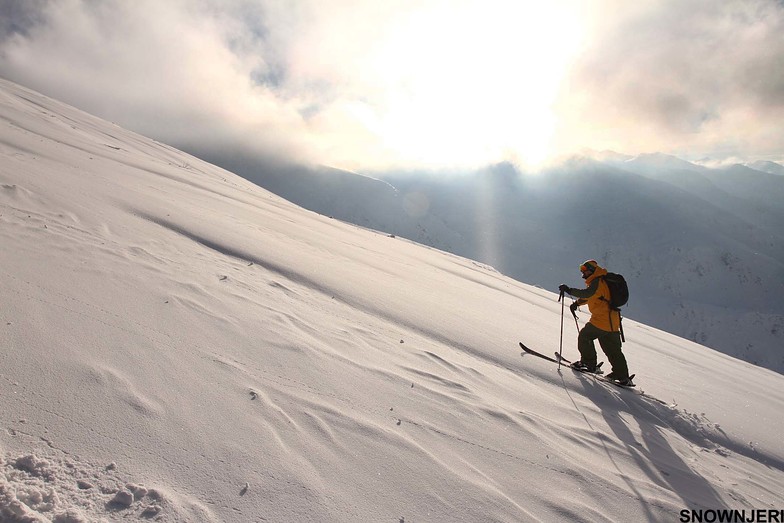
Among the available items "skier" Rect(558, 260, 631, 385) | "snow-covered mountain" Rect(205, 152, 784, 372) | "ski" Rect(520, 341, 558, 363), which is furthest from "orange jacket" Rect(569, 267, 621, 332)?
"snow-covered mountain" Rect(205, 152, 784, 372)

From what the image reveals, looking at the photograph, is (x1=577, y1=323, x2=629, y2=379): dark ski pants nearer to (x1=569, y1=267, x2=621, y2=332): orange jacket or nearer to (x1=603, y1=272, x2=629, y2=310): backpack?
(x1=569, y1=267, x2=621, y2=332): orange jacket

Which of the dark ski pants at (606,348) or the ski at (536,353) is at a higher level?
the dark ski pants at (606,348)

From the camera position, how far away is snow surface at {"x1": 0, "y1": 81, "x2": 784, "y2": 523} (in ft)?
6.69

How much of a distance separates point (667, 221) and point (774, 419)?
190 m

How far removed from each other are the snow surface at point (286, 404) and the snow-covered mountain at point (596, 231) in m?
88.6

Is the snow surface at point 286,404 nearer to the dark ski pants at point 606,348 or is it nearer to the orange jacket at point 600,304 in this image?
the dark ski pants at point 606,348

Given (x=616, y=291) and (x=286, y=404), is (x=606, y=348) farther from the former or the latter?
(x=286, y=404)

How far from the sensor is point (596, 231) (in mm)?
159625

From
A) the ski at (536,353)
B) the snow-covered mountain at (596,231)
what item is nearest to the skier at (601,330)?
the ski at (536,353)

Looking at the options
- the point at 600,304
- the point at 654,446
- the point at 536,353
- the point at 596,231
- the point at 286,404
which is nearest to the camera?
the point at 286,404

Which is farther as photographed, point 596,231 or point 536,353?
point 596,231

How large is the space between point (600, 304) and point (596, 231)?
176 m

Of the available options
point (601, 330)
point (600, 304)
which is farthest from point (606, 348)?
point (600, 304)

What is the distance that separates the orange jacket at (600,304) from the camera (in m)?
5.58
